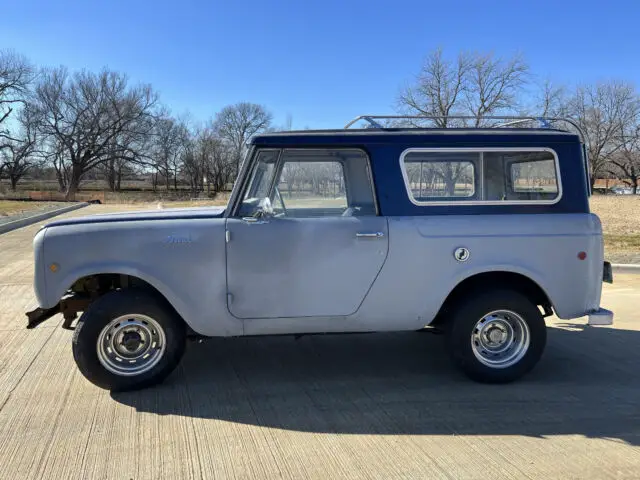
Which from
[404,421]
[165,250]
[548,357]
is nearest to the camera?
[404,421]

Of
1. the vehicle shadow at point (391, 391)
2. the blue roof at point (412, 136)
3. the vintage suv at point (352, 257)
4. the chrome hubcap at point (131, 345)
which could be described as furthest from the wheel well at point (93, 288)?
the blue roof at point (412, 136)

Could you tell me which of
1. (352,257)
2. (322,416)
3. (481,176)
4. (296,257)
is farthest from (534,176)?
(322,416)

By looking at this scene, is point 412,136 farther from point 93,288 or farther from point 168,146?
point 168,146

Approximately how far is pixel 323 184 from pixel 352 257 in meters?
0.79

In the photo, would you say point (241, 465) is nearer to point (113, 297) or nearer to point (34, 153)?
point (113, 297)

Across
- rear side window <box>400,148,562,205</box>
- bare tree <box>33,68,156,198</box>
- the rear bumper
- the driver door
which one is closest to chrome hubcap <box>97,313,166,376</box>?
the driver door

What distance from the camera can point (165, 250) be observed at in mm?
3861

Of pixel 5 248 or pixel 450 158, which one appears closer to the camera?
pixel 450 158

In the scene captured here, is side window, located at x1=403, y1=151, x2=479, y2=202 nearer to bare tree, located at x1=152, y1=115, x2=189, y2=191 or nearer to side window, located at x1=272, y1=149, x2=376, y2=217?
side window, located at x1=272, y1=149, x2=376, y2=217

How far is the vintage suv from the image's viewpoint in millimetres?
3879

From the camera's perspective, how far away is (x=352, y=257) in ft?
13.1

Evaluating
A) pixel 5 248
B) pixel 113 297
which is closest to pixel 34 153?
pixel 5 248

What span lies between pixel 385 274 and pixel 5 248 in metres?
11.7

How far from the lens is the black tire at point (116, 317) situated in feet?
12.6
